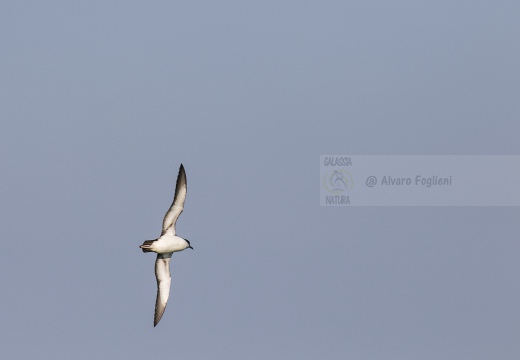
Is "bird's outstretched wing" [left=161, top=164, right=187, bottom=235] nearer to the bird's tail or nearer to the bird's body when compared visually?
the bird's body

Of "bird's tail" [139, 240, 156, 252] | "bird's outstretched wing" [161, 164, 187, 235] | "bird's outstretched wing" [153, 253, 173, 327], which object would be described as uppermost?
"bird's outstretched wing" [161, 164, 187, 235]

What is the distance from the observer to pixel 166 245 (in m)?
65.2

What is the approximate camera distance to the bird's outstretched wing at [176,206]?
65.9 metres

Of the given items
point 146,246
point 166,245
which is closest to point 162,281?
point 166,245

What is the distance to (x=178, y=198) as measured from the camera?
218 feet

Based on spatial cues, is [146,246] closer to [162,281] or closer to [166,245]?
[166,245]

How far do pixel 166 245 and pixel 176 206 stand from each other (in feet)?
8.58

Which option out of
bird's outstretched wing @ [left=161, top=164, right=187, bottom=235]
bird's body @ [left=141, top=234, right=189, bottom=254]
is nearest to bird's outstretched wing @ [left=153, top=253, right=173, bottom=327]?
bird's body @ [left=141, top=234, right=189, bottom=254]

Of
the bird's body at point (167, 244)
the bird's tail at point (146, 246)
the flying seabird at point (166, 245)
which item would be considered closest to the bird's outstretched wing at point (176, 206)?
the flying seabird at point (166, 245)

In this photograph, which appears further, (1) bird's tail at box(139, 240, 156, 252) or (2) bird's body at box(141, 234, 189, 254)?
(2) bird's body at box(141, 234, 189, 254)

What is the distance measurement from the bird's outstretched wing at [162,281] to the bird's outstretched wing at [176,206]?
195 centimetres

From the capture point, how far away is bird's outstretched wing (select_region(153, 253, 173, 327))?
66812mm

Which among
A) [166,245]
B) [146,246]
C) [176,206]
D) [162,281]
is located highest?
[176,206]

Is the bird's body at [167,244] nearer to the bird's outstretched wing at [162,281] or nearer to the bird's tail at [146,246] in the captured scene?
the bird's tail at [146,246]
